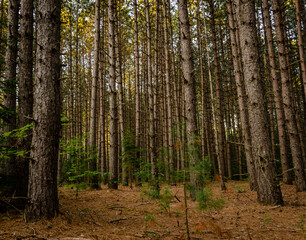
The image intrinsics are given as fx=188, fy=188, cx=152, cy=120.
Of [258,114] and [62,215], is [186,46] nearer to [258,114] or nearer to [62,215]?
[258,114]

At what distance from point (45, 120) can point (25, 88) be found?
1791 millimetres

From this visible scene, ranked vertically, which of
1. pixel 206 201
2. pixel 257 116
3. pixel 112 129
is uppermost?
pixel 112 129

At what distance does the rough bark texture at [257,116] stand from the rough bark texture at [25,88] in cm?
539

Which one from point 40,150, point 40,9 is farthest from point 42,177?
point 40,9

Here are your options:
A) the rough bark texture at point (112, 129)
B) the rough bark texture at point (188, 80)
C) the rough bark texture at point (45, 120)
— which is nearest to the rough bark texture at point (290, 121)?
the rough bark texture at point (188, 80)

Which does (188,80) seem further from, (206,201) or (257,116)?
(206,201)

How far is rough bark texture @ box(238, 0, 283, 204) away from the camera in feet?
14.8

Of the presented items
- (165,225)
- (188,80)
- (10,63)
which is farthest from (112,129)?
(165,225)

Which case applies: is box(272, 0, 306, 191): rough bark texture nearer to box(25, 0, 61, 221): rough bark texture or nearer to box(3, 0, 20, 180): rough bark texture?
box(25, 0, 61, 221): rough bark texture

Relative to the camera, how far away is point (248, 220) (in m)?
3.69

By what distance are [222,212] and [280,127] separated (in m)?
5.57

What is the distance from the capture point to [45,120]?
3.24 metres

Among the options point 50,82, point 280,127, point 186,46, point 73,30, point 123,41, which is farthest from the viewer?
point 123,41

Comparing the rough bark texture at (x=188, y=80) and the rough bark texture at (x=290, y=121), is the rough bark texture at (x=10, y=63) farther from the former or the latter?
the rough bark texture at (x=290, y=121)
